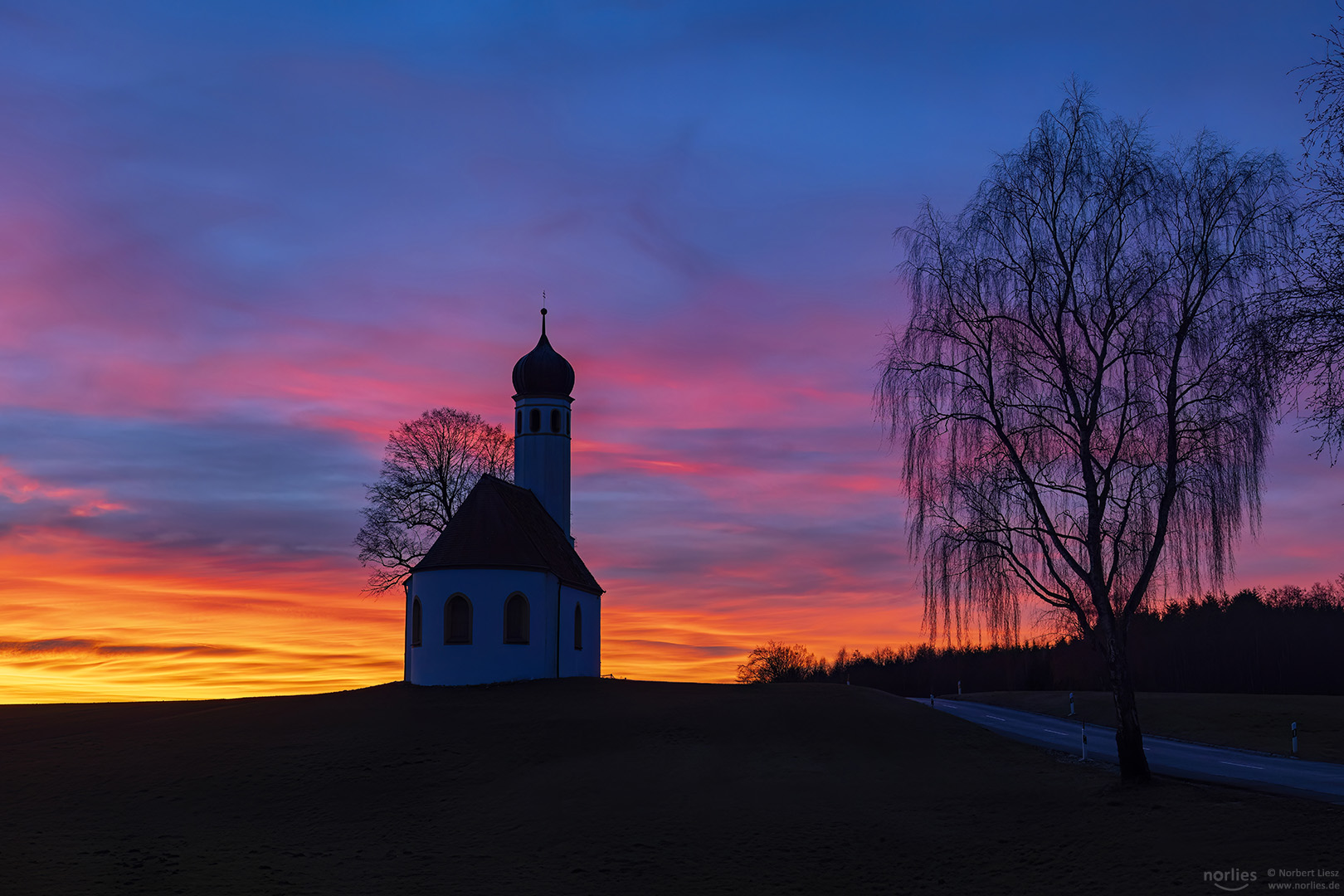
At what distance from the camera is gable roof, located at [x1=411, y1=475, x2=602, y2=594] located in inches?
1725

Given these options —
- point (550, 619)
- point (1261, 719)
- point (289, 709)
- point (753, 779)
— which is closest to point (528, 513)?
point (550, 619)

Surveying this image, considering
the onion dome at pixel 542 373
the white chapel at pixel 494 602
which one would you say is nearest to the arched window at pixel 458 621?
the white chapel at pixel 494 602

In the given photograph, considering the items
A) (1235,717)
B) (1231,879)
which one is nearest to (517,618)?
(1235,717)

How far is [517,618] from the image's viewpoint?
44312mm

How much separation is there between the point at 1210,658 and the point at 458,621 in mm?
66643

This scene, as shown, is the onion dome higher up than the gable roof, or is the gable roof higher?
the onion dome

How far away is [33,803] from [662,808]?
49.5ft

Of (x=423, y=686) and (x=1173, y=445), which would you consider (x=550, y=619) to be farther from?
(x=1173, y=445)

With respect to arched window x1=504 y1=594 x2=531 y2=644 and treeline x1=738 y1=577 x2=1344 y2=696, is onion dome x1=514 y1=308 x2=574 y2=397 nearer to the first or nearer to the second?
arched window x1=504 y1=594 x2=531 y2=644

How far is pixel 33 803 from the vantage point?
24.5 m

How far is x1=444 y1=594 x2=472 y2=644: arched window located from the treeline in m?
37.4

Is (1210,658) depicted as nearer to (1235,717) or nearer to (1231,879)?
(1235,717)

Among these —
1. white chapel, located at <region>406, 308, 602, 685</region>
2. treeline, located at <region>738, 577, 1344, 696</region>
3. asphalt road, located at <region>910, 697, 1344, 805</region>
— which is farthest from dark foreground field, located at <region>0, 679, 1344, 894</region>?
treeline, located at <region>738, 577, 1344, 696</region>

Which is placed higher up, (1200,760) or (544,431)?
(544,431)
